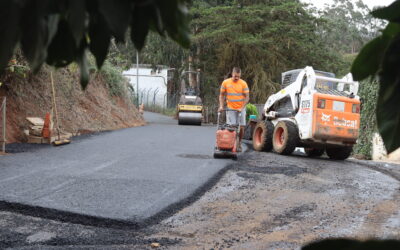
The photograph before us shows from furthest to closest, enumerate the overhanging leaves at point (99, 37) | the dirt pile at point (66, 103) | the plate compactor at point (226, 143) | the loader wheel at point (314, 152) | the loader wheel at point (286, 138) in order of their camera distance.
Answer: the loader wheel at point (314, 152), the dirt pile at point (66, 103), the loader wheel at point (286, 138), the plate compactor at point (226, 143), the overhanging leaves at point (99, 37)

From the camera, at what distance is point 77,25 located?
0.80 meters

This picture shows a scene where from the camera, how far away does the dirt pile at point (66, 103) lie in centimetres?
1188

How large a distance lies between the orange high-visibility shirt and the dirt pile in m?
2.81

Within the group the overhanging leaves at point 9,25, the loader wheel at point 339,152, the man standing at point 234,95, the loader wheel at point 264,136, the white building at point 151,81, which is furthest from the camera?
the white building at point 151,81

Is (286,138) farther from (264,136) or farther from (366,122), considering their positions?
(366,122)

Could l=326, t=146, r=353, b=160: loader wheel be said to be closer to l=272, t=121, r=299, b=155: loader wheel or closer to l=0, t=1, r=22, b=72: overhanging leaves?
l=272, t=121, r=299, b=155: loader wheel

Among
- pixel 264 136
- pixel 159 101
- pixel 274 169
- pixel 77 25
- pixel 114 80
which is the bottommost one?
pixel 274 169

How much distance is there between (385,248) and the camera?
803 millimetres

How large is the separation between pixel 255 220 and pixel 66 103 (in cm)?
1144

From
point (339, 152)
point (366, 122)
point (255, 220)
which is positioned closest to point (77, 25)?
point (255, 220)

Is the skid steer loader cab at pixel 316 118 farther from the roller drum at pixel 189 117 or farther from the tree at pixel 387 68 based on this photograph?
the roller drum at pixel 189 117

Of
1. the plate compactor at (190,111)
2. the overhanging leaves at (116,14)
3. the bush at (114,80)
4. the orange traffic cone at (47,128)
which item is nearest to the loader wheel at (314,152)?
the orange traffic cone at (47,128)

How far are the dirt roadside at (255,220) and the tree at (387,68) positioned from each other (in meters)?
2.13

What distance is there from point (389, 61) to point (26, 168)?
6795 mm
